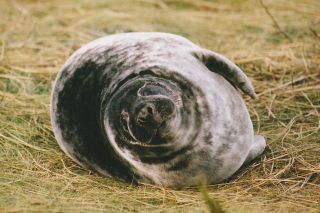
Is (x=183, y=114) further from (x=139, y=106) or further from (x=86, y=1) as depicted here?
(x=86, y=1)

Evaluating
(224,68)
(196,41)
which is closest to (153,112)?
(224,68)

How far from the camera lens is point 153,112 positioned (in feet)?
8.43

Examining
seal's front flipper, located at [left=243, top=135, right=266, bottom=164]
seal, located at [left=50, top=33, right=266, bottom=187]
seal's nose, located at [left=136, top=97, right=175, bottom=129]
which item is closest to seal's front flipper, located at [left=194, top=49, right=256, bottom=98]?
seal, located at [left=50, top=33, right=266, bottom=187]

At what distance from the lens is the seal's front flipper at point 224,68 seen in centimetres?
307

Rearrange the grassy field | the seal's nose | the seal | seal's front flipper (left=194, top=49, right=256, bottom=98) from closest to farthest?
the seal's nose → the seal → the grassy field → seal's front flipper (left=194, top=49, right=256, bottom=98)

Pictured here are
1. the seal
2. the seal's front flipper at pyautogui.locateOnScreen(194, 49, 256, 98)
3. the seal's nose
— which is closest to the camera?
the seal's nose

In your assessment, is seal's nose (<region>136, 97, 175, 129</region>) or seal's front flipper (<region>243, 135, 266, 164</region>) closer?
seal's nose (<region>136, 97, 175, 129</region>)

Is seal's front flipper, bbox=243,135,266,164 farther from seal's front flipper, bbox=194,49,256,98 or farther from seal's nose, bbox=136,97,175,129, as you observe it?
seal's nose, bbox=136,97,175,129

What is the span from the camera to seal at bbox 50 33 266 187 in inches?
106

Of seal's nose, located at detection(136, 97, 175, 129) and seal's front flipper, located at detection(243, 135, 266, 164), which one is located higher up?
seal's nose, located at detection(136, 97, 175, 129)

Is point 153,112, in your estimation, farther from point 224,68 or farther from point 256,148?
point 256,148

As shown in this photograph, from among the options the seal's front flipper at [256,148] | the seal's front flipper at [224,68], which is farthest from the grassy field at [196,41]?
the seal's front flipper at [224,68]

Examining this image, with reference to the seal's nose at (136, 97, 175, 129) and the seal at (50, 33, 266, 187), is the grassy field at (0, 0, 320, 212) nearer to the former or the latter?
the seal at (50, 33, 266, 187)

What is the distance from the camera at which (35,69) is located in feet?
15.2
